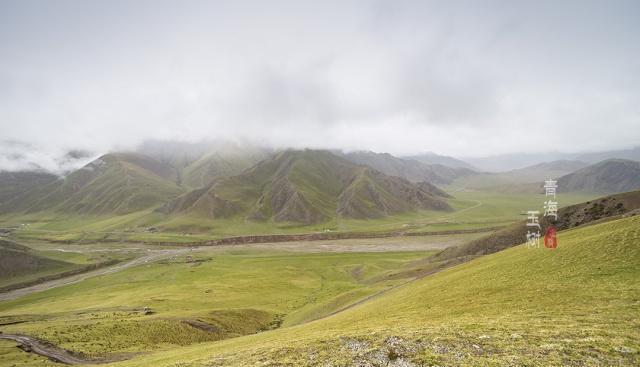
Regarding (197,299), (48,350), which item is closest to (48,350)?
(48,350)

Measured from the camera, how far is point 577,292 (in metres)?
29.8

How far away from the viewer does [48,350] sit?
41.7 m

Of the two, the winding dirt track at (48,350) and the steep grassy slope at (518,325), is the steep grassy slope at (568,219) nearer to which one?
the steep grassy slope at (518,325)

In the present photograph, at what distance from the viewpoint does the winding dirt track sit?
39469mm

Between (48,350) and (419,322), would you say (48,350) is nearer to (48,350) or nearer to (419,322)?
(48,350)

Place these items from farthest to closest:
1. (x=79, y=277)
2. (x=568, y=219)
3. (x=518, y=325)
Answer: (x=79, y=277) → (x=568, y=219) → (x=518, y=325)

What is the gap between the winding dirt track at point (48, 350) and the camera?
39469 millimetres

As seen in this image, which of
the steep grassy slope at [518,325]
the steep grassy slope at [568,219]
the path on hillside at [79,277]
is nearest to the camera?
the steep grassy slope at [518,325]

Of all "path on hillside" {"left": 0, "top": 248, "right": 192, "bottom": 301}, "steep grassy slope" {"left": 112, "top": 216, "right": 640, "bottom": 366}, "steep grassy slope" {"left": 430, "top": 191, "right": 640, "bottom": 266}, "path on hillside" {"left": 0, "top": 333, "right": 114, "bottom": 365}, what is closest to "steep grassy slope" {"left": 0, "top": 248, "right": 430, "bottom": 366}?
"path on hillside" {"left": 0, "top": 333, "right": 114, "bottom": 365}

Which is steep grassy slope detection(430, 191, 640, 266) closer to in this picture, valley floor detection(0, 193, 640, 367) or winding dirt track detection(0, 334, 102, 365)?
valley floor detection(0, 193, 640, 367)

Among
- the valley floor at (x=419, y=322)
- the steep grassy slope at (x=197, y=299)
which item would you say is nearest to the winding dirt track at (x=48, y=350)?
the valley floor at (x=419, y=322)

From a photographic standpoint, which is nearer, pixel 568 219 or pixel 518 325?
pixel 518 325

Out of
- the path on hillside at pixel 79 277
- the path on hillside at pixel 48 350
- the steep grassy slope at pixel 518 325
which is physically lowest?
the path on hillside at pixel 79 277

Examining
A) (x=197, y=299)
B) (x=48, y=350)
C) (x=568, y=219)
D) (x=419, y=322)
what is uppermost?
(x=568, y=219)
